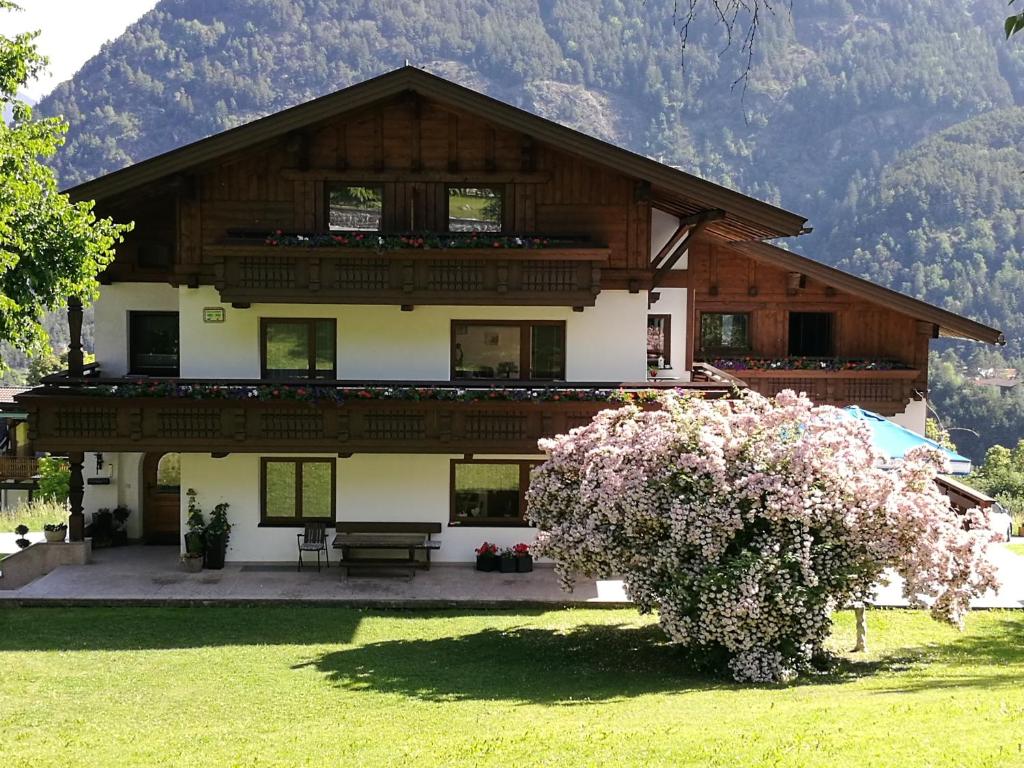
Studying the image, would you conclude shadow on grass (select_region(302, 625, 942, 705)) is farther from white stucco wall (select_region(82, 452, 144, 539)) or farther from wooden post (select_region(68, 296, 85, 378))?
white stucco wall (select_region(82, 452, 144, 539))

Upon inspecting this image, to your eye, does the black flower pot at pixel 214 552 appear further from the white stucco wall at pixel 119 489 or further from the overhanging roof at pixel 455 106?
the overhanging roof at pixel 455 106

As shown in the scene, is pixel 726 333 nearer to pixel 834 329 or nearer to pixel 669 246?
pixel 834 329

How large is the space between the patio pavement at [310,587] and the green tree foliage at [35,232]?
15.2 ft

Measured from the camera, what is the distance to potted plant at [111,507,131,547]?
82.6ft

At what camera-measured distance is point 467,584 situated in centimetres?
2202

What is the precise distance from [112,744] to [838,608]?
9.51 meters

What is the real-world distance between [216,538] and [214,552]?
0.27 metres

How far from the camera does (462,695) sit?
1465 centimetres

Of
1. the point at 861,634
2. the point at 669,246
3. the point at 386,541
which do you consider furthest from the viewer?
the point at 669,246

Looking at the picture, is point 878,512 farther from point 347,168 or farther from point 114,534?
point 114,534

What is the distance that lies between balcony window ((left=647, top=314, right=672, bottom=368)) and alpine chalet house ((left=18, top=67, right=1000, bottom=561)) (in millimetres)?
2013

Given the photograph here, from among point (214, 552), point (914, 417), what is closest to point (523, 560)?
point (214, 552)

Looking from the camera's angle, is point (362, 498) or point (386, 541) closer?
point (386, 541)

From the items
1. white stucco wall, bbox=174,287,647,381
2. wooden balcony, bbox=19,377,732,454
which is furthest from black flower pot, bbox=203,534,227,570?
white stucco wall, bbox=174,287,647,381
